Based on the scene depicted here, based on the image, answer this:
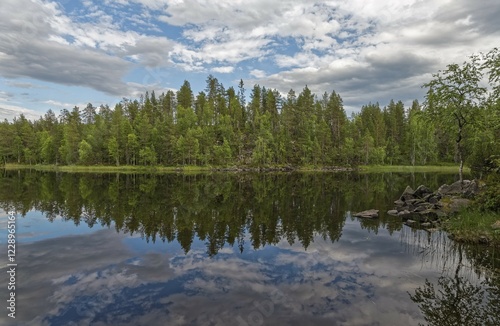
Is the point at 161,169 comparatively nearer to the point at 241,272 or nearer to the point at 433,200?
the point at 433,200

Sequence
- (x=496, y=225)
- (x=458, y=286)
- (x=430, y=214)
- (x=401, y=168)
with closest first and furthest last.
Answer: (x=458, y=286) → (x=496, y=225) → (x=430, y=214) → (x=401, y=168)

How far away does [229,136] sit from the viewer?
5177 inches

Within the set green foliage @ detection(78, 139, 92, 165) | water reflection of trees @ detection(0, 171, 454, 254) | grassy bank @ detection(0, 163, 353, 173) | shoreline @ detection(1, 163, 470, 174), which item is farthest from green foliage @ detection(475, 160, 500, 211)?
green foliage @ detection(78, 139, 92, 165)

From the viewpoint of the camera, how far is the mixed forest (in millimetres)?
120188

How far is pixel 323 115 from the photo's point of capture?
151625mm

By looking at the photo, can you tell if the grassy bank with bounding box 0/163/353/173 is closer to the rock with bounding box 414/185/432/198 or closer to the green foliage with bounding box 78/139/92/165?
the green foliage with bounding box 78/139/92/165

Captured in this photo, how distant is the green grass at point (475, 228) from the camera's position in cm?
2033

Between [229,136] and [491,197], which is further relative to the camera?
[229,136]

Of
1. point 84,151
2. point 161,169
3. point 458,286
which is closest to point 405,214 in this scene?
point 458,286

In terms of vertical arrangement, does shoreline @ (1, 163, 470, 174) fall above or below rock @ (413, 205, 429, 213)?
above

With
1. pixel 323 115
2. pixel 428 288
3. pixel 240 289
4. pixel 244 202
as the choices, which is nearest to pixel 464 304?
pixel 428 288

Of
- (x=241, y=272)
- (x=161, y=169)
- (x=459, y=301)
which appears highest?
(x=161, y=169)

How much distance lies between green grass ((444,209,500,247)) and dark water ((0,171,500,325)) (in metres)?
1.13

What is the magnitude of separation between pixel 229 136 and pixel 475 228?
11357cm
